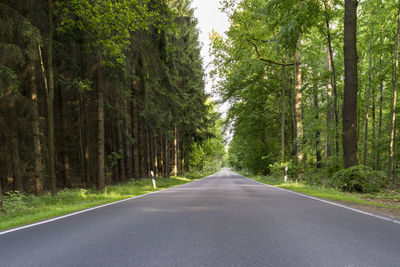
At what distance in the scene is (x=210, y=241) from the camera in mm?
3814

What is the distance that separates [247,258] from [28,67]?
10361 millimetres

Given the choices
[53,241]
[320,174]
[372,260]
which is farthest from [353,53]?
[53,241]

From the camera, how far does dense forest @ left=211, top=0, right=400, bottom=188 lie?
1265cm

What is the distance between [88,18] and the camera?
10086 millimetres

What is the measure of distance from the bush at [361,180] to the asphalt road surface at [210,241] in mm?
5569

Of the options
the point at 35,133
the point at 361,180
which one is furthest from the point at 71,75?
the point at 361,180

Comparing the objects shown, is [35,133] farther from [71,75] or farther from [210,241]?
[210,241]

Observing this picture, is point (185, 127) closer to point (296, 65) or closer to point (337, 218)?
point (296, 65)

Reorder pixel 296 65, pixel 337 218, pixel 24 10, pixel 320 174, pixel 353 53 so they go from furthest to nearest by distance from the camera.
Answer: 1. pixel 296 65
2. pixel 320 174
3. pixel 353 53
4. pixel 24 10
5. pixel 337 218

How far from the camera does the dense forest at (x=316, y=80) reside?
41.5ft

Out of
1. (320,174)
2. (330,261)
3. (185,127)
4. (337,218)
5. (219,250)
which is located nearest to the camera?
(330,261)

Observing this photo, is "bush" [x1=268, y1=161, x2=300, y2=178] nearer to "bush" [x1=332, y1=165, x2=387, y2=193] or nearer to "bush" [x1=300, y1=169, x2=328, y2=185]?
"bush" [x1=300, y1=169, x2=328, y2=185]

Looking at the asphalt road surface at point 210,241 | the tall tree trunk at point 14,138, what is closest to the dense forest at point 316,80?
the asphalt road surface at point 210,241

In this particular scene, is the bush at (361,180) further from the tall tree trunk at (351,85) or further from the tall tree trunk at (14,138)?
the tall tree trunk at (14,138)
